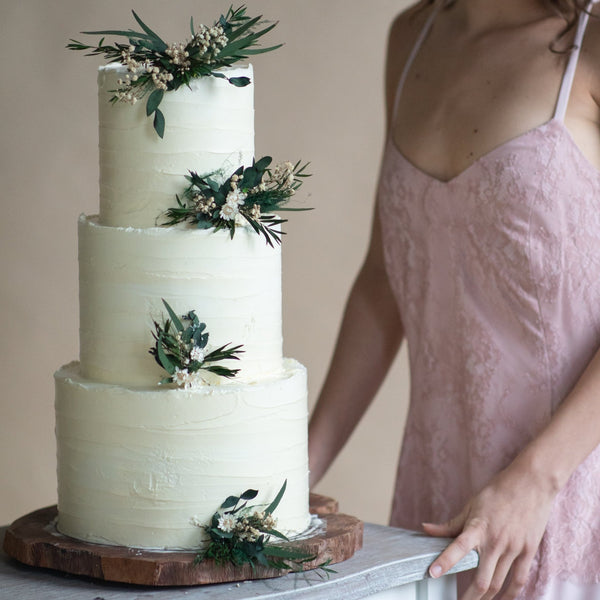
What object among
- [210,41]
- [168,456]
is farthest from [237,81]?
[168,456]

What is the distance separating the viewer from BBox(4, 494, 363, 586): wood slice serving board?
1184mm

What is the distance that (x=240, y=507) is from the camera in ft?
4.08

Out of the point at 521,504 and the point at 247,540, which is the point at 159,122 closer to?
the point at 247,540

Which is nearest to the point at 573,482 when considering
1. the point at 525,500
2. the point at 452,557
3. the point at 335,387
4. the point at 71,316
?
the point at 525,500

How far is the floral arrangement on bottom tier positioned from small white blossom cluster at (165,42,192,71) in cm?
52

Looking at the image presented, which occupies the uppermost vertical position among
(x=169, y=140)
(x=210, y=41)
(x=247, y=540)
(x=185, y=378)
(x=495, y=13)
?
(x=495, y=13)

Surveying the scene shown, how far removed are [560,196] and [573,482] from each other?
443 mm

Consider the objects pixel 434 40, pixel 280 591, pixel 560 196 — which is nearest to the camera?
pixel 280 591

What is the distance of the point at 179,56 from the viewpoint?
1.23 meters

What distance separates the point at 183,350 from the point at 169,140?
26cm

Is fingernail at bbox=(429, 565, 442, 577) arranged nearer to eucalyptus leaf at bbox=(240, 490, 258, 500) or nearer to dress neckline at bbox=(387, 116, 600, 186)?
eucalyptus leaf at bbox=(240, 490, 258, 500)

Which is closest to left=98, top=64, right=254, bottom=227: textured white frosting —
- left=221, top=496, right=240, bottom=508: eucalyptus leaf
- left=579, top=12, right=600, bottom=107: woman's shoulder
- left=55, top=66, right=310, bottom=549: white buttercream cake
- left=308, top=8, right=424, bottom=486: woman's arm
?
left=55, top=66, right=310, bottom=549: white buttercream cake

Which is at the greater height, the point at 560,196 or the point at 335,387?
the point at 560,196

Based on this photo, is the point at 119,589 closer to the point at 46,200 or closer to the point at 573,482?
the point at 573,482
